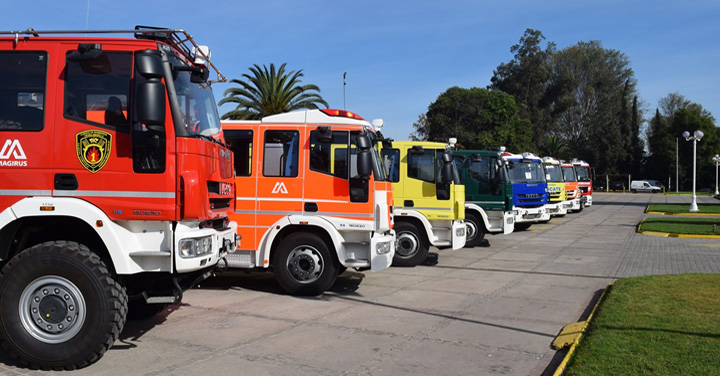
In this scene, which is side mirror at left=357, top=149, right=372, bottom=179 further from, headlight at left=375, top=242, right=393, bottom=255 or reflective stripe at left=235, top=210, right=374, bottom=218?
headlight at left=375, top=242, right=393, bottom=255

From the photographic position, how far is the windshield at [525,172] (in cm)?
1923

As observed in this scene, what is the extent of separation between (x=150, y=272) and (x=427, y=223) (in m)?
7.80

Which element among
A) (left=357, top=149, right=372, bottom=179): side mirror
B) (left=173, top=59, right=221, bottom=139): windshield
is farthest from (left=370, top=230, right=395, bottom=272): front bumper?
(left=173, top=59, right=221, bottom=139): windshield

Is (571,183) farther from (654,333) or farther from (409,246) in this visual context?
(654,333)

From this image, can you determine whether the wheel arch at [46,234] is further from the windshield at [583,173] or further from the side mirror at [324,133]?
the windshield at [583,173]

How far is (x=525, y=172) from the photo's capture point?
64.8 feet

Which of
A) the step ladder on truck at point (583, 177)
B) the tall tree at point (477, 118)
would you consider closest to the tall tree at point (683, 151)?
the tall tree at point (477, 118)

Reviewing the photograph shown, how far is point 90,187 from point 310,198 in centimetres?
414

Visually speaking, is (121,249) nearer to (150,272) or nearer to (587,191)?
(150,272)

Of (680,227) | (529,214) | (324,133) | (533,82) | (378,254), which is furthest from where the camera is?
(533,82)

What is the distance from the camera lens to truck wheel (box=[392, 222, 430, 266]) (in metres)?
12.7

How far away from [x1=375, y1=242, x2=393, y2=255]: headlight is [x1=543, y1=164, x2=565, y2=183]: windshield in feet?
59.2

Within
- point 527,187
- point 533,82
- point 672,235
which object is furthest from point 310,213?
point 533,82

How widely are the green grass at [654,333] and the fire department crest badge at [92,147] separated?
482cm
